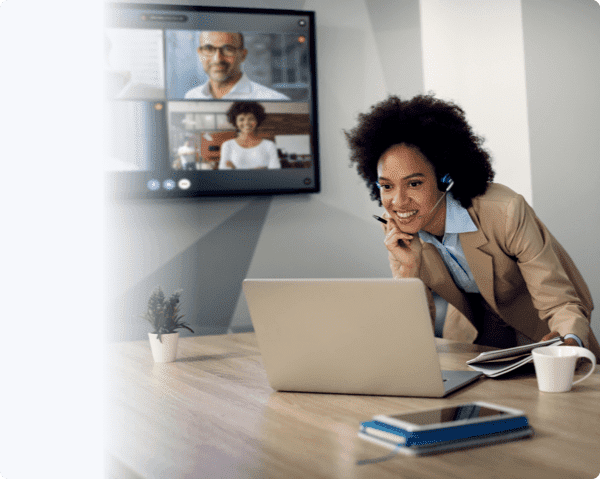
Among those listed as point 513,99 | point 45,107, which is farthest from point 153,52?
point 513,99

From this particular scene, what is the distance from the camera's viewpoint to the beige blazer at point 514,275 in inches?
62.9

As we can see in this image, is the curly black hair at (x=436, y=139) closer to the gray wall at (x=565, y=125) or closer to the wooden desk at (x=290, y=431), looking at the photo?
the wooden desk at (x=290, y=431)

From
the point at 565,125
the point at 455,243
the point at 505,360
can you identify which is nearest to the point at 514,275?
the point at 455,243

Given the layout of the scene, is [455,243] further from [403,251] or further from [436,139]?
[436,139]

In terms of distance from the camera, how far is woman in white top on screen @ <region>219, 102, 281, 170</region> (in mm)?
2863

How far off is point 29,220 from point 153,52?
0.91 metres

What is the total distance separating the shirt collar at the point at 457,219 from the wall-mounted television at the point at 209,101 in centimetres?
117

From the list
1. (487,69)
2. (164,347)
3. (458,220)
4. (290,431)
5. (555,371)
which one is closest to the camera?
(290,431)

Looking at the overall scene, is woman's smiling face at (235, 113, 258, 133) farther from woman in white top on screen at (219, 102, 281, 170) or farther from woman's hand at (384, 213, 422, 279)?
woman's hand at (384, 213, 422, 279)

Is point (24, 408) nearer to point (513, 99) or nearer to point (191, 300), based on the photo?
point (191, 300)

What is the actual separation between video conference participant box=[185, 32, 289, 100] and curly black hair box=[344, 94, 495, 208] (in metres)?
1.01

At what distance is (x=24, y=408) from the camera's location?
4.10 ft

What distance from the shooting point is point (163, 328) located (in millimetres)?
1546

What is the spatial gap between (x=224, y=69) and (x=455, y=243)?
1.50 m
